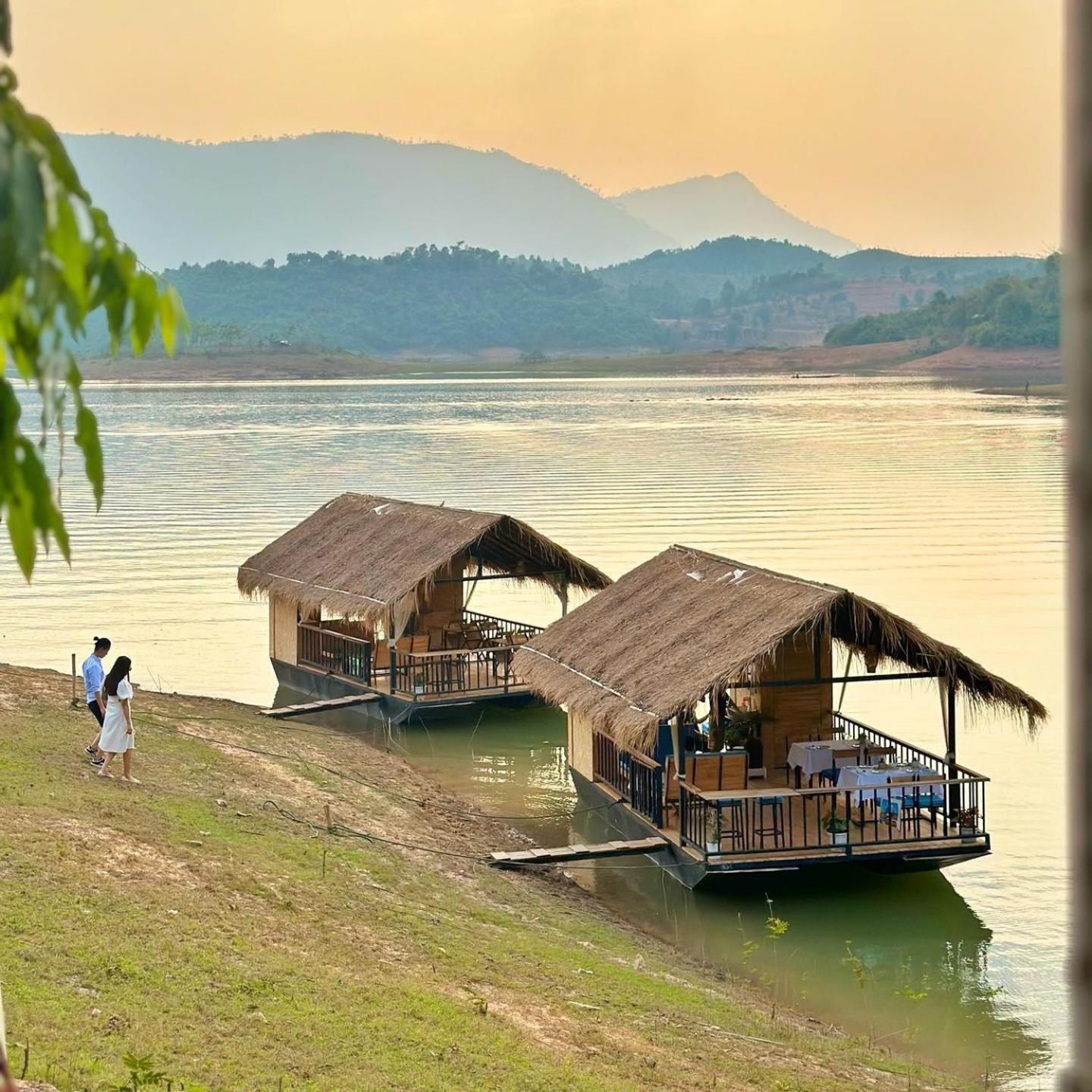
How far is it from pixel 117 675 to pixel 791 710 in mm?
7595

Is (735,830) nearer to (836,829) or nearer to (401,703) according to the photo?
(836,829)

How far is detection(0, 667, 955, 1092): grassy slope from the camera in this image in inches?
367

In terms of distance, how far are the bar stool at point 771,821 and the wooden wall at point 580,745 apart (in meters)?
3.44

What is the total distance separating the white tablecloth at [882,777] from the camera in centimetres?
1616

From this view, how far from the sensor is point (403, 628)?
2473 cm

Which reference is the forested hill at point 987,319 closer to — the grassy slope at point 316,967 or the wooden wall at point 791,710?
the wooden wall at point 791,710

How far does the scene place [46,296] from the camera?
2611mm

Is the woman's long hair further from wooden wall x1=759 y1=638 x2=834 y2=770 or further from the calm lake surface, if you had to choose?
wooden wall x1=759 y1=638 x2=834 y2=770

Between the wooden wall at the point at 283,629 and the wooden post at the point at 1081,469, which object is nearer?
the wooden post at the point at 1081,469

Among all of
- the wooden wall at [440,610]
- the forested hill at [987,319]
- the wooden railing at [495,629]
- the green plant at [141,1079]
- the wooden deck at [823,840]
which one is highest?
the forested hill at [987,319]

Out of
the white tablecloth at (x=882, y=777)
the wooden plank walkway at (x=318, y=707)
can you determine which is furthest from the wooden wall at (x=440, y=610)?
the white tablecloth at (x=882, y=777)

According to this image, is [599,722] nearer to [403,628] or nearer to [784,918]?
[784,918]

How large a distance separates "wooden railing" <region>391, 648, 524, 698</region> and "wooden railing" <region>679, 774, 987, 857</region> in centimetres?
822

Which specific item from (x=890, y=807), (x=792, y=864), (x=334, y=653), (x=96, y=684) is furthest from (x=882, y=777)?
(x=334, y=653)
